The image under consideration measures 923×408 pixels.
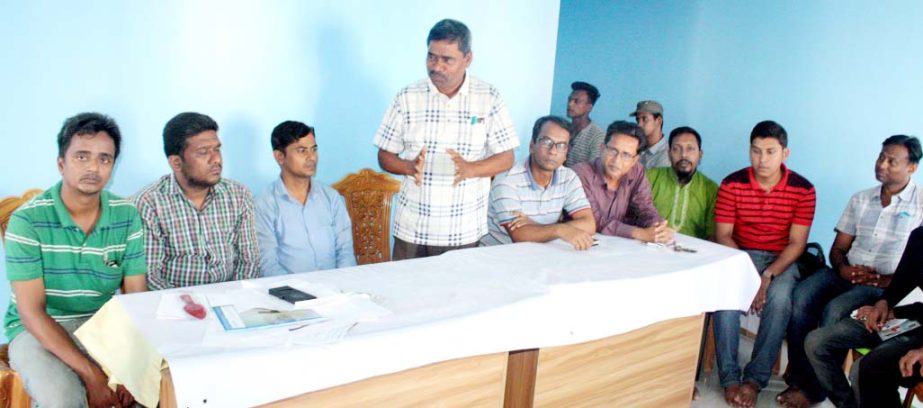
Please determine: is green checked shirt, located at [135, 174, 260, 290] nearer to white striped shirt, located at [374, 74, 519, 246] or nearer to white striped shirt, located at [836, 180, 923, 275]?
white striped shirt, located at [374, 74, 519, 246]

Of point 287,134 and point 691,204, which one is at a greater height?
point 287,134

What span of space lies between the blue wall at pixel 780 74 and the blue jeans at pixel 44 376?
385 cm

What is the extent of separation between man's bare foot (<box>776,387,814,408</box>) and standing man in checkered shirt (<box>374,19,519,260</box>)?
5.72ft

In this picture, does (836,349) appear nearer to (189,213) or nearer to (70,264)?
(189,213)

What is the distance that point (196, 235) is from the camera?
237 cm

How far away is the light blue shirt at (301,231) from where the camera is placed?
2707 mm

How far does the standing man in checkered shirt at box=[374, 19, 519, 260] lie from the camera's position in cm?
280

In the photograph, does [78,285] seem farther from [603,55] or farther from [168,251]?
[603,55]

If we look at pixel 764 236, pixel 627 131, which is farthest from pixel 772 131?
pixel 627 131

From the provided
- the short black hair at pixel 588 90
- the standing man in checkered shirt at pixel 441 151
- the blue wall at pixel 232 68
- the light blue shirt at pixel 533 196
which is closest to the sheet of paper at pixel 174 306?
the standing man in checkered shirt at pixel 441 151

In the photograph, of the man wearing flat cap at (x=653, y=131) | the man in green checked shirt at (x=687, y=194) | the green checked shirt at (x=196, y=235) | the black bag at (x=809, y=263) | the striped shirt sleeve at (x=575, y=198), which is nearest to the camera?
the green checked shirt at (x=196, y=235)

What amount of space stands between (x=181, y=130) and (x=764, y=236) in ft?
9.60

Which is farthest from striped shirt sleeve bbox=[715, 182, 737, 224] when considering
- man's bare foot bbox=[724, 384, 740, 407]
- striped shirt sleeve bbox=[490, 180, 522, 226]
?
striped shirt sleeve bbox=[490, 180, 522, 226]

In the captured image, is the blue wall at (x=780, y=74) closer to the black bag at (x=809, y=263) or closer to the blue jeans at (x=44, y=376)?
the black bag at (x=809, y=263)
